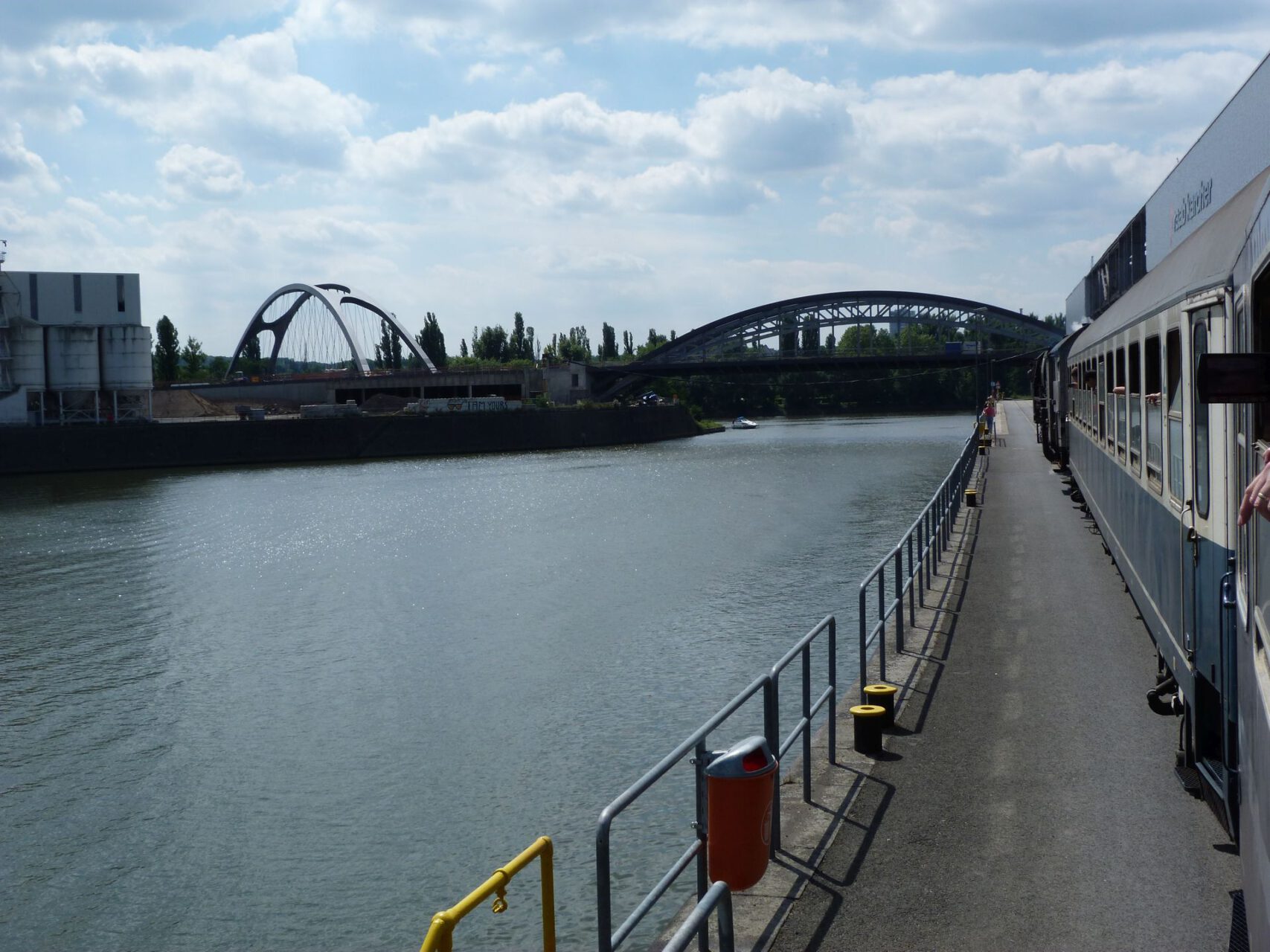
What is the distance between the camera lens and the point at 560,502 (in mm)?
47344

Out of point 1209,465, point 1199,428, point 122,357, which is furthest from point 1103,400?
point 122,357

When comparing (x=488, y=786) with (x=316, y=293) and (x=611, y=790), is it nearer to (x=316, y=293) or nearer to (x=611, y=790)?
(x=611, y=790)

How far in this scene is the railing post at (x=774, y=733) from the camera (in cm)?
746

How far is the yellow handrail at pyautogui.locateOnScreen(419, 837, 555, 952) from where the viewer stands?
13.5 feet

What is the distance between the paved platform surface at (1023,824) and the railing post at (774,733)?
0.26 meters

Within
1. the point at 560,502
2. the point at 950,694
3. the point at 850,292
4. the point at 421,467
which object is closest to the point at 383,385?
the point at 421,467

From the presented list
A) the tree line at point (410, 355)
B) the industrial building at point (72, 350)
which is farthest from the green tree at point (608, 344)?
the industrial building at point (72, 350)

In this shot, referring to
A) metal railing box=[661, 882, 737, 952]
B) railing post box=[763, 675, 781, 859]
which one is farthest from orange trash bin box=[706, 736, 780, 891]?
metal railing box=[661, 882, 737, 952]

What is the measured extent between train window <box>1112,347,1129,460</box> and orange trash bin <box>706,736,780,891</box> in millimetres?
6170

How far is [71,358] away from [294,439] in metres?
15.6

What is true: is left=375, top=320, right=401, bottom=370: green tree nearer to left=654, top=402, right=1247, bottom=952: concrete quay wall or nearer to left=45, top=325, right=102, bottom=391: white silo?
left=45, top=325, right=102, bottom=391: white silo

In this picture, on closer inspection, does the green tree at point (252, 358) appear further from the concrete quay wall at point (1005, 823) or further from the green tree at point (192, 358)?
the concrete quay wall at point (1005, 823)

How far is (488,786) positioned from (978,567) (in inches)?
376

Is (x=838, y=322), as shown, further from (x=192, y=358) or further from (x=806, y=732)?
(x=806, y=732)
